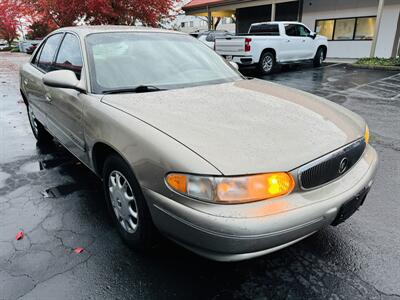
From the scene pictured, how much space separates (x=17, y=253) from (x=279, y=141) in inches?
82.1

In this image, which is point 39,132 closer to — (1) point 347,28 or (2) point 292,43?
(2) point 292,43

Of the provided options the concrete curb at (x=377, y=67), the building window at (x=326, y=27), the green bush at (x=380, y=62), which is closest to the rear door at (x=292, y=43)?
the concrete curb at (x=377, y=67)

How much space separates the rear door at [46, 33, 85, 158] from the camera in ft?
9.54

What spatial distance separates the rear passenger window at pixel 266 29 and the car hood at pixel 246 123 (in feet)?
33.9

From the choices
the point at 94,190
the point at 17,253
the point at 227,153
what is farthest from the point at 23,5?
the point at 227,153

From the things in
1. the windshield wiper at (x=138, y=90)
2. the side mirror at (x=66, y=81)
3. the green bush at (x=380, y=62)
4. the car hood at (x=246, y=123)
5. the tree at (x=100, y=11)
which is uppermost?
the tree at (x=100, y=11)

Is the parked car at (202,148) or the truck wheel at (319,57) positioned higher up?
the parked car at (202,148)

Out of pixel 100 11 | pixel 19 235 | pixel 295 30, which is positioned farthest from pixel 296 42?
pixel 19 235

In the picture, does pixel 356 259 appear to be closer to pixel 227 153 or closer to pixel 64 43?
pixel 227 153

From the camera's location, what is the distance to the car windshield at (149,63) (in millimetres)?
2816

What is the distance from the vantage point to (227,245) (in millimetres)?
→ 1754

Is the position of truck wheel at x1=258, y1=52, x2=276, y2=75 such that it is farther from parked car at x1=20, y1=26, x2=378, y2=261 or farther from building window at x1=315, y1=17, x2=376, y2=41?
parked car at x1=20, y1=26, x2=378, y2=261

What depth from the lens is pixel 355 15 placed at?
49.9 feet

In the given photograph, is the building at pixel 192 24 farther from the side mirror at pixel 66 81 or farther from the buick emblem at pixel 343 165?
the buick emblem at pixel 343 165
